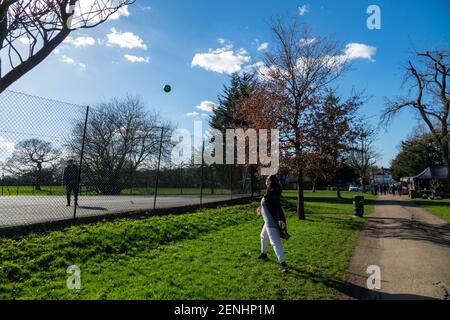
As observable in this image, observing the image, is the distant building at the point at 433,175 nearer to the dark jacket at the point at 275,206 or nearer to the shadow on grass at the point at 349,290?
the dark jacket at the point at 275,206

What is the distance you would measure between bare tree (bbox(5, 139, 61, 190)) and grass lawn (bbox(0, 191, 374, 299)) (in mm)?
2029

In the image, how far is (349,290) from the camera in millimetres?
6203

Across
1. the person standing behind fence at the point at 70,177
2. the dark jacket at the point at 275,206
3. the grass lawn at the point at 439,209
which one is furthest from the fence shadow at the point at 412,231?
the person standing behind fence at the point at 70,177

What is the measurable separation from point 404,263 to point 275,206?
3293mm

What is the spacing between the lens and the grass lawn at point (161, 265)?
18.6ft

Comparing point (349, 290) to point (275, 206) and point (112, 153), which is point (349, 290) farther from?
point (112, 153)

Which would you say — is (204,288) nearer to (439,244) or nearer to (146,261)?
(146,261)

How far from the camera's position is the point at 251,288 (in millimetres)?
6016

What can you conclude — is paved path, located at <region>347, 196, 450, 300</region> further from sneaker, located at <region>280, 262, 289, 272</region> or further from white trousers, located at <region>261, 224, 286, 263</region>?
white trousers, located at <region>261, 224, 286, 263</region>

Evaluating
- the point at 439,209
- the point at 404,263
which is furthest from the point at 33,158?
the point at 439,209

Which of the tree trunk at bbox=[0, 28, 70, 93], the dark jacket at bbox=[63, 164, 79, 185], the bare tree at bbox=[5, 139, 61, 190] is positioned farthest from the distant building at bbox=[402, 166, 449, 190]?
the tree trunk at bbox=[0, 28, 70, 93]

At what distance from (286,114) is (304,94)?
1.31 meters

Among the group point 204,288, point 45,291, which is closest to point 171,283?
point 204,288

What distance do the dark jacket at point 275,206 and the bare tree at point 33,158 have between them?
17.7 ft
